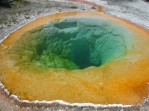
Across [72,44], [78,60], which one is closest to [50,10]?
[72,44]

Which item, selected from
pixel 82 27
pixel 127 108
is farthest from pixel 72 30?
pixel 127 108

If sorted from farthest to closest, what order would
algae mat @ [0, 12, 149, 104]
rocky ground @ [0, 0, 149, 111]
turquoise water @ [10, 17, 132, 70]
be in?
→ 1. rocky ground @ [0, 0, 149, 111]
2. turquoise water @ [10, 17, 132, 70]
3. algae mat @ [0, 12, 149, 104]

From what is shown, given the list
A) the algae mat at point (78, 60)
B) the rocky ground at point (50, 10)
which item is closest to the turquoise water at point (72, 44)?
the algae mat at point (78, 60)

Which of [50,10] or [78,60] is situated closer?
[78,60]

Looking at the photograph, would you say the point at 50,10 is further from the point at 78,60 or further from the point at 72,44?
the point at 78,60

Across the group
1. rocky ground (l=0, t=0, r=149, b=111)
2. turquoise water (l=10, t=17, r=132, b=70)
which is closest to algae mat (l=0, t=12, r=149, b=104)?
turquoise water (l=10, t=17, r=132, b=70)

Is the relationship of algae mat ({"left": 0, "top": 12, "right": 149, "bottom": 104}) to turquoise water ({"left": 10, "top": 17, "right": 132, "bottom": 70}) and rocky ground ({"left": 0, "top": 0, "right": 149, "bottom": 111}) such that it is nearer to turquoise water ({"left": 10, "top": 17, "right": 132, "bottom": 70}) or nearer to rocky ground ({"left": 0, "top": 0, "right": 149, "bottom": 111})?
turquoise water ({"left": 10, "top": 17, "right": 132, "bottom": 70})

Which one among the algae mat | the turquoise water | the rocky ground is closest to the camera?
the algae mat

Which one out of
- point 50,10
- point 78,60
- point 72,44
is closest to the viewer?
point 78,60
